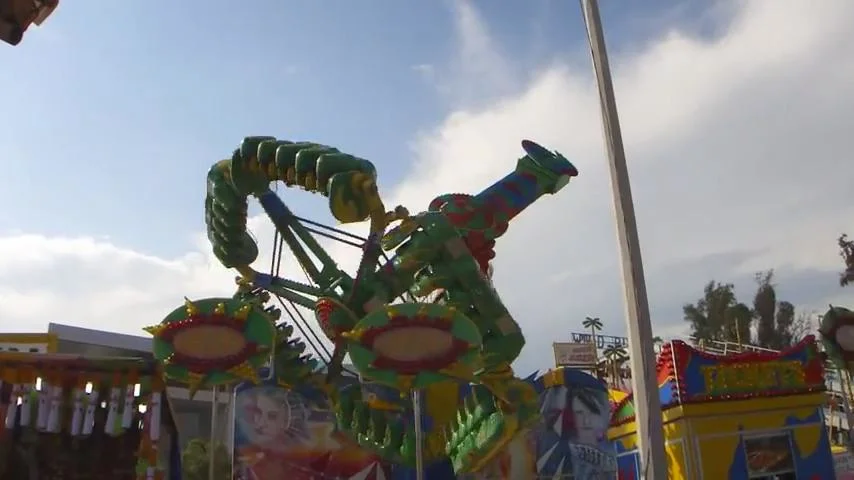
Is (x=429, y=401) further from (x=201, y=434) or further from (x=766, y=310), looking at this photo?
(x=766, y=310)

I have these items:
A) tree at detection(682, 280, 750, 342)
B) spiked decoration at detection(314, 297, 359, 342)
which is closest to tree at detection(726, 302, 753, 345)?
tree at detection(682, 280, 750, 342)

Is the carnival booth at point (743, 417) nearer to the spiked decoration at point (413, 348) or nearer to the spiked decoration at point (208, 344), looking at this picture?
the spiked decoration at point (413, 348)

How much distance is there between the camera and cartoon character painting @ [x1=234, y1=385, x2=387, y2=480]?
18.3 meters

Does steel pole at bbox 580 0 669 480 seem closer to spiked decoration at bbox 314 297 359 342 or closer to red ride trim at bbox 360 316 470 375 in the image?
red ride trim at bbox 360 316 470 375

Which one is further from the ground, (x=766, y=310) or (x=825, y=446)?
(x=766, y=310)

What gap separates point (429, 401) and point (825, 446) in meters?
8.58

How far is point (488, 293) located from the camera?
46.6ft

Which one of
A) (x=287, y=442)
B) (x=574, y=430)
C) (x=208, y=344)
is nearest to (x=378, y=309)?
(x=208, y=344)

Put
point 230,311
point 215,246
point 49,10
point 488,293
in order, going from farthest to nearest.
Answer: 1. point 215,246
2. point 488,293
3. point 230,311
4. point 49,10

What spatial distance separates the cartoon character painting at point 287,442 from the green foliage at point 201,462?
22.5ft

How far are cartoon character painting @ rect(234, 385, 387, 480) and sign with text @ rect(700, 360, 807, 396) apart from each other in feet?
24.4

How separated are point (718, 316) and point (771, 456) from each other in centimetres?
3228

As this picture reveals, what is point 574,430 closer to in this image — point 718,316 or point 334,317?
point 334,317

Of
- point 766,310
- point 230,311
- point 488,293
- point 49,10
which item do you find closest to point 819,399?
point 488,293
